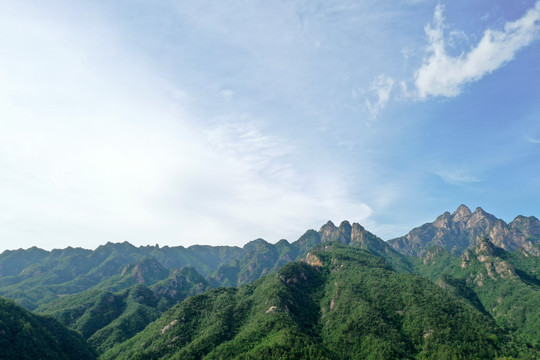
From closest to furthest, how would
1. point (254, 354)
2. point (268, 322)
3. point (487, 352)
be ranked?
point (254, 354), point (487, 352), point (268, 322)

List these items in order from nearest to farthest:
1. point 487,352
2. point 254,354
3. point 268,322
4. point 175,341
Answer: point 254,354, point 487,352, point 268,322, point 175,341

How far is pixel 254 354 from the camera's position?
487ft

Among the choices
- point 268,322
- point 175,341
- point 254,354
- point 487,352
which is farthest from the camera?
point 175,341

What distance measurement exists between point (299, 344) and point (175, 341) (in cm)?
10075

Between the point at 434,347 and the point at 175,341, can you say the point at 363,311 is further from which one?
the point at 175,341

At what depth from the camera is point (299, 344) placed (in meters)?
154

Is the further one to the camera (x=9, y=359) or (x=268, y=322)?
(x=268, y=322)

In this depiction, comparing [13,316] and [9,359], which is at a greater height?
[13,316]

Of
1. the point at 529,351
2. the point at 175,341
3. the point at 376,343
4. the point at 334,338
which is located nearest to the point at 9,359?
the point at 175,341

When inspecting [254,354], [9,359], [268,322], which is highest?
[268,322]

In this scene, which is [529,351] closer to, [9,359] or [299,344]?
[299,344]

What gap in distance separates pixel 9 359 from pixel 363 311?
232942 mm

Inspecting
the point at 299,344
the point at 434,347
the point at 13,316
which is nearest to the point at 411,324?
the point at 434,347

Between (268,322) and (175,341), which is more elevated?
(268,322)
